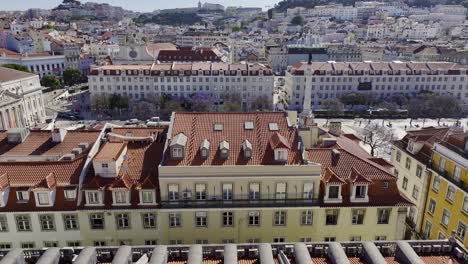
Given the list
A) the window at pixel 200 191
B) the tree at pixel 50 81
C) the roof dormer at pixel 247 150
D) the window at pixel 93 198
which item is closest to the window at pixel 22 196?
the window at pixel 93 198

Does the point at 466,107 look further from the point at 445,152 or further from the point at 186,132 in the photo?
the point at 186,132

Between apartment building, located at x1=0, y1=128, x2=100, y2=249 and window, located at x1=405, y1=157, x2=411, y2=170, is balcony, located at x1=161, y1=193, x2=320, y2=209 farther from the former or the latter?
window, located at x1=405, y1=157, x2=411, y2=170

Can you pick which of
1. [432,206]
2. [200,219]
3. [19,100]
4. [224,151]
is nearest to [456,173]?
[432,206]

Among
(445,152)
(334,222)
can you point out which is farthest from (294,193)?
(445,152)

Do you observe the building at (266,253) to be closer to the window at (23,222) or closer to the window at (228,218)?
the window at (228,218)

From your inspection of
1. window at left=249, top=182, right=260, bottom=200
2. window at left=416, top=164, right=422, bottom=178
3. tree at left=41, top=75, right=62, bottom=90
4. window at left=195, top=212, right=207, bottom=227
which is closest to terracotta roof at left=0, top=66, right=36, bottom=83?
tree at left=41, top=75, right=62, bottom=90

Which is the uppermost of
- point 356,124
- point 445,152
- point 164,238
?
point 445,152
